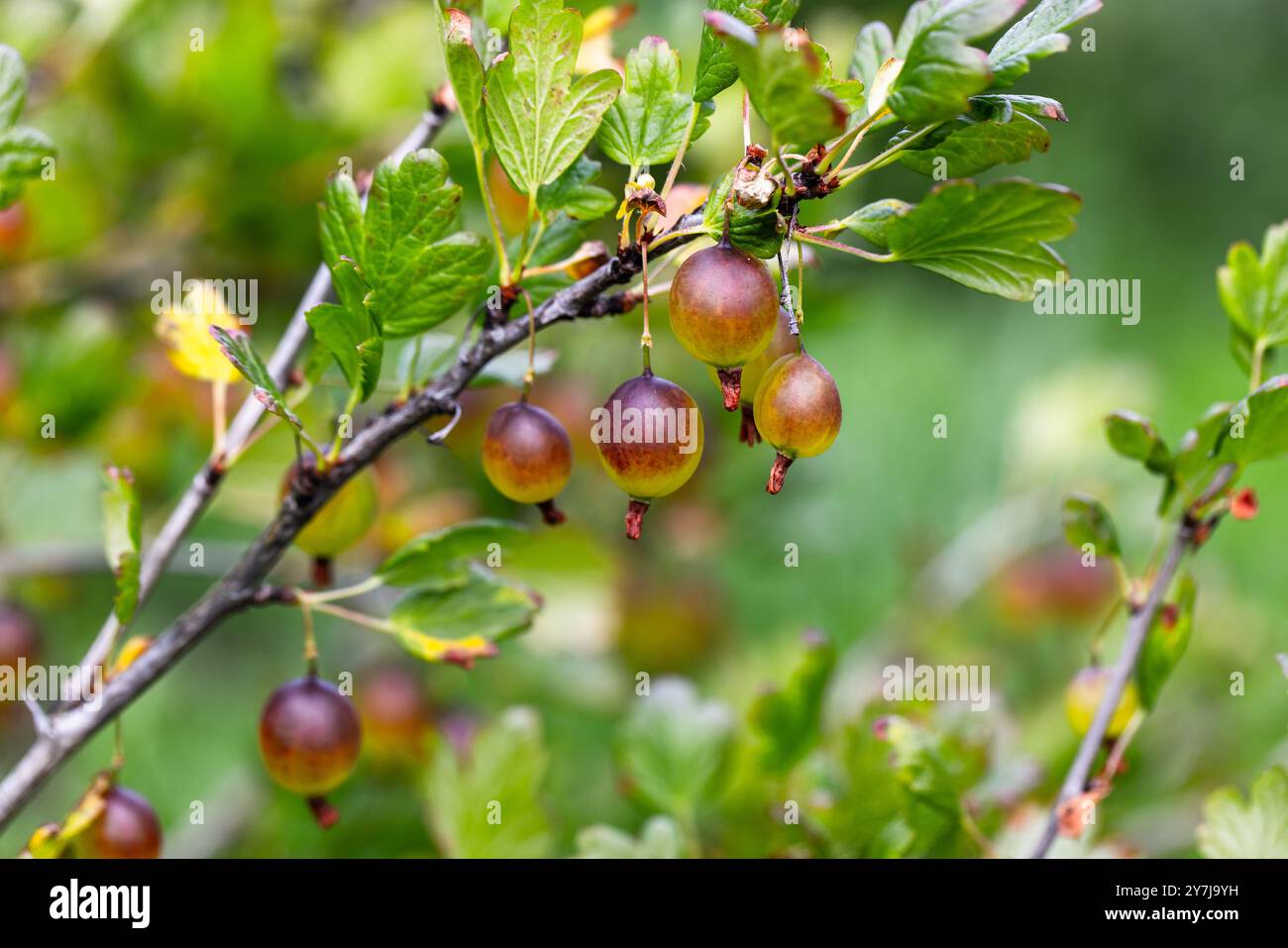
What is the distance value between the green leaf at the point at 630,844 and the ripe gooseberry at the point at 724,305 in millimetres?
324

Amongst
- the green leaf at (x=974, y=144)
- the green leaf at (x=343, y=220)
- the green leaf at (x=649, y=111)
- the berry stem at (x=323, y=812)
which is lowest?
the berry stem at (x=323, y=812)

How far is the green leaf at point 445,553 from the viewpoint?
1.84ft

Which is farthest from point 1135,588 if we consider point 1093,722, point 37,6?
point 37,6

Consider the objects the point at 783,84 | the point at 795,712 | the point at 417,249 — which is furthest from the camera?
the point at 795,712

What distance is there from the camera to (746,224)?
44 cm

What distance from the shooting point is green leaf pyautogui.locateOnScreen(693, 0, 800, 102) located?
45 cm

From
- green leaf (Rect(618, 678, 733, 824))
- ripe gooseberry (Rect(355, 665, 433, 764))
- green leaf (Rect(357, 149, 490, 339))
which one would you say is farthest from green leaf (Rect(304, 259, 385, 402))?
ripe gooseberry (Rect(355, 665, 433, 764))

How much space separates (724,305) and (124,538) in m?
0.31

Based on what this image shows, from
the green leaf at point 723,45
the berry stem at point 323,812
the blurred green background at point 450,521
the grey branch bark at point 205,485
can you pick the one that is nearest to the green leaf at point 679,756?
the blurred green background at point 450,521

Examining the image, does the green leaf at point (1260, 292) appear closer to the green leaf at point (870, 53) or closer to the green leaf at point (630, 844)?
the green leaf at point (870, 53)

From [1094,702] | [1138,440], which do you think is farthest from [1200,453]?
[1094,702]

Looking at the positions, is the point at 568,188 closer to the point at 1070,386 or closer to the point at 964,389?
the point at 1070,386

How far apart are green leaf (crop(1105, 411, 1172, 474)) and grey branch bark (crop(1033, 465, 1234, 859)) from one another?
0.10 feet

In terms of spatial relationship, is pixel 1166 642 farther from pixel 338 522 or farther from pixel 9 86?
pixel 9 86
